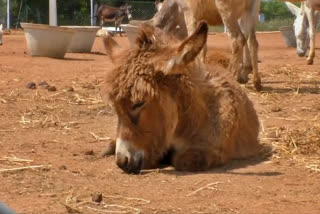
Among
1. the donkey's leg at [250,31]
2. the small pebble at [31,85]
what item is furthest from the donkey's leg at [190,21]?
the small pebble at [31,85]

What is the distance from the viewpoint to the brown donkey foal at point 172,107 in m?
5.05

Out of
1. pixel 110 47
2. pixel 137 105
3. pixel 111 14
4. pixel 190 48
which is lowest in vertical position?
A: pixel 111 14

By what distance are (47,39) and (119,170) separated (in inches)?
431

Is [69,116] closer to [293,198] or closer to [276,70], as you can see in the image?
[293,198]

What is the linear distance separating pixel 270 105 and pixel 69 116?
2.54 meters

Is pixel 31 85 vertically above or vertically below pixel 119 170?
below

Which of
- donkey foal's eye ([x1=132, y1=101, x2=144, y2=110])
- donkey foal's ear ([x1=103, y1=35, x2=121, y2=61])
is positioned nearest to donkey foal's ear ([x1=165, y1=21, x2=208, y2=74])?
donkey foal's eye ([x1=132, y1=101, x2=144, y2=110])

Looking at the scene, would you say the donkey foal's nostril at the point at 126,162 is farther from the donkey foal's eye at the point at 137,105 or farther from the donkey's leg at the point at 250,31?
the donkey's leg at the point at 250,31

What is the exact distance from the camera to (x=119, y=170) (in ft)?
17.4

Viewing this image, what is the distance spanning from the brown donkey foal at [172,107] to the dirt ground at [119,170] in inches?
5.6

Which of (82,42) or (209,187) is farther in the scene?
(82,42)

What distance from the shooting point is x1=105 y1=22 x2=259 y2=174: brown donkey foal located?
5.05 meters

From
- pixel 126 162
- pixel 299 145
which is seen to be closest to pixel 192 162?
pixel 126 162

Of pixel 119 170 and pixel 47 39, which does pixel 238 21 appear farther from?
pixel 47 39
